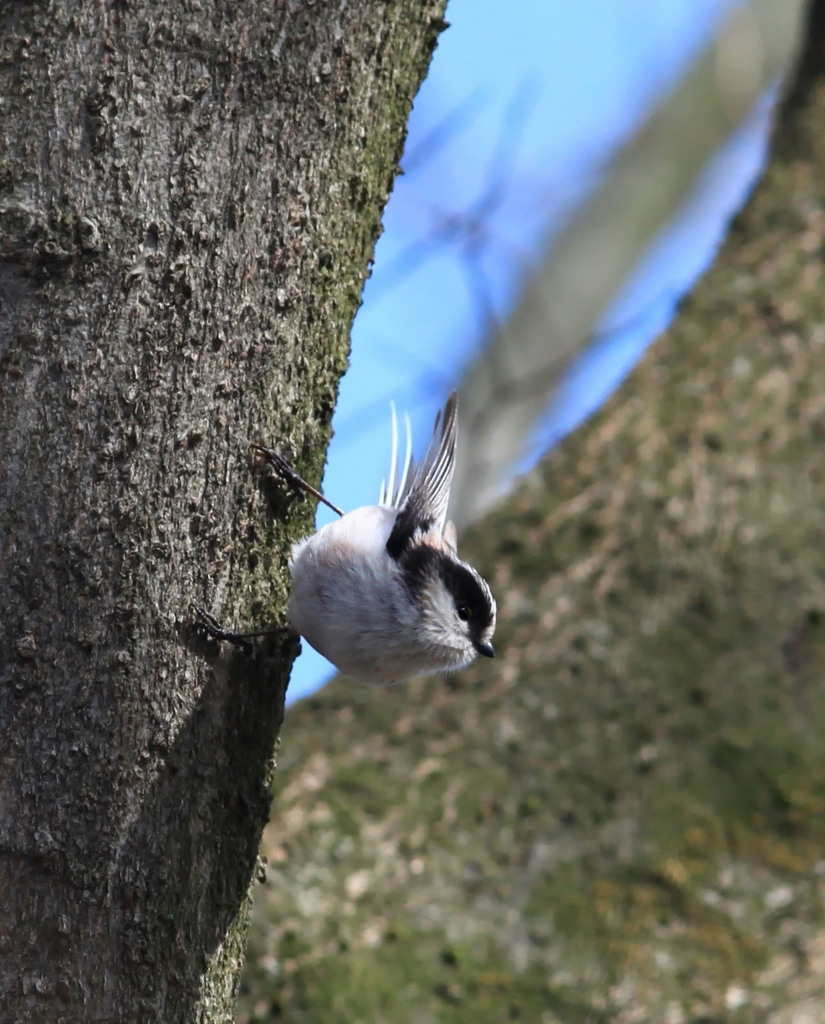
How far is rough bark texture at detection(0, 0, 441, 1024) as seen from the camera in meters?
1.81

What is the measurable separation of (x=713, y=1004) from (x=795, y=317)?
2.30 metres

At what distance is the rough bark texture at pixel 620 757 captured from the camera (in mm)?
2838

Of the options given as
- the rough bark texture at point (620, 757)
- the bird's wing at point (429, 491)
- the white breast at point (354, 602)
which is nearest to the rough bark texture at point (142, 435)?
the white breast at point (354, 602)

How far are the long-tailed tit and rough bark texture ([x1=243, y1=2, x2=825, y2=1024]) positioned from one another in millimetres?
491

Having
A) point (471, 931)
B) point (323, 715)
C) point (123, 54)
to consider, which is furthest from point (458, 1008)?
point (123, 54)

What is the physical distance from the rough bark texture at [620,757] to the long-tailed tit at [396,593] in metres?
0.49

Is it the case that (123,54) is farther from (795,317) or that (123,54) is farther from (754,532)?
(795,317)

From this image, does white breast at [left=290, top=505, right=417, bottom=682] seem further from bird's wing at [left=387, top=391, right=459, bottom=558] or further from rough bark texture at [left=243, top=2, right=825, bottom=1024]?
rough bark texture at [left=243, top=2, right=825, bottom=1024]

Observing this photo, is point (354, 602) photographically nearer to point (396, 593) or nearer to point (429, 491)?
point (396, 593)

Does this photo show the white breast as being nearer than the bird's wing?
Yes

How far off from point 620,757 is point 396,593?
0.94 m

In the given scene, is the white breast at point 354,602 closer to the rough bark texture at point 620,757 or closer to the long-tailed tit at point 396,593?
the long-tailed tit at point 396,593

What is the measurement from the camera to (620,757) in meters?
3.23

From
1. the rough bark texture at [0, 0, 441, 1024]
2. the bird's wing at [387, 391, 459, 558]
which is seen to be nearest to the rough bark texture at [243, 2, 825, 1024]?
the bird's wing at [387, 391, 459, 558]
